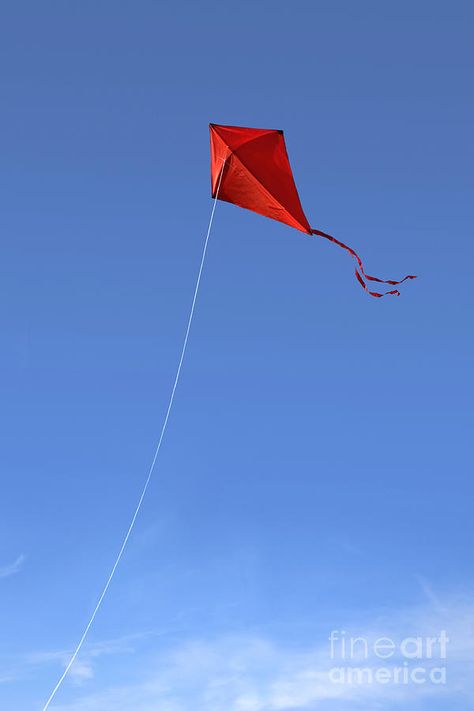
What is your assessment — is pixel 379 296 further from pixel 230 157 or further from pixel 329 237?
pixel 230 157

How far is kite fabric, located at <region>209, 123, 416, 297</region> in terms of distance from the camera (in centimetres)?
2080

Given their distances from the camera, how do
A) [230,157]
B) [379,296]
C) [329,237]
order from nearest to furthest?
1. [379,296]
2. [329,237]
3. [230,157]

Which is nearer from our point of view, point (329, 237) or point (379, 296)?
point (379, 296)

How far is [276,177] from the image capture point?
69.9 feet

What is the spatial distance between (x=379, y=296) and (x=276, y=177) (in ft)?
A: 17.3

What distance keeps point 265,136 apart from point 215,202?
2265 millimetres

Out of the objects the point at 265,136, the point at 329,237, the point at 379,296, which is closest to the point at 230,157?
the point at 265,136

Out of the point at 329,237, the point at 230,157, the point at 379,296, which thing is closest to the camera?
the point at 379,296

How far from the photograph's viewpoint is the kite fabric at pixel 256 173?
2080 centimetres

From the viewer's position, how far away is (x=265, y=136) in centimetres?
2105

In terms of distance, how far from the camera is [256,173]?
21094 millimetres

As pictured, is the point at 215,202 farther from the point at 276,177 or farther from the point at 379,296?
the point at 379,296

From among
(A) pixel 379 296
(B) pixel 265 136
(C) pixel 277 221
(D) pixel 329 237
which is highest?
(B) pixel 265 136

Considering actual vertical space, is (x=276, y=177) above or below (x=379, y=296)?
above
